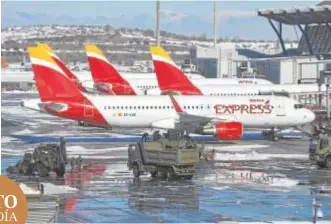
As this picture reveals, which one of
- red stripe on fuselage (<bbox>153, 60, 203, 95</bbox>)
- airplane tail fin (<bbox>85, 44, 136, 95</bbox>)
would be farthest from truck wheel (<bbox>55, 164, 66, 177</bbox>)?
airplane tail fin (<bbox>85, 44, 136, 95</bbox>)

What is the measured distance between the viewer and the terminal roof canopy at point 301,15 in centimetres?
14350

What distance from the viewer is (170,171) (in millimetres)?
42250

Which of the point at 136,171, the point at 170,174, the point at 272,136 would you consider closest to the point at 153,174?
the point at 136,171

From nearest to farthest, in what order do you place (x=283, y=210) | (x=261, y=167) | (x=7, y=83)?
(x=283, y=210) < (x=261, y=167) < (x=7, y=83)

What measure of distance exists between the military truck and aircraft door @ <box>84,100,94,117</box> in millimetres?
17323

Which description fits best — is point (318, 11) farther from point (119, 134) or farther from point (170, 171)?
point (170, 171)

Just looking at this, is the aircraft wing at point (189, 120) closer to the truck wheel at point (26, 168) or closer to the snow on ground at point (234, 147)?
the snow on ground at point (234, 147)

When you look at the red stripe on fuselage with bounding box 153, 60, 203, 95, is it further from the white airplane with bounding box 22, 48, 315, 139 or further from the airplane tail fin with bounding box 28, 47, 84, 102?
the airplane tail fin with bounding box 28, 47, 84, 102

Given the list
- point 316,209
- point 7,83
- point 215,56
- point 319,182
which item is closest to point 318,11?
point 215,56

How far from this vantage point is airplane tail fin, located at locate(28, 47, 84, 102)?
59.8 m

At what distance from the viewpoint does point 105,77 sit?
83.9 metres

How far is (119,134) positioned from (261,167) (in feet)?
79.4

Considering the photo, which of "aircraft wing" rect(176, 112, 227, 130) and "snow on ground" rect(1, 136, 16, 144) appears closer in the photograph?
"aircraft wing" rect(176, 112, 227, 130)

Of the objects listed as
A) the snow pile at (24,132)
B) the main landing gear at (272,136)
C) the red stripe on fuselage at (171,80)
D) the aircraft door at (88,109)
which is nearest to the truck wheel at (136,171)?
the aircraft door at (88,109)
